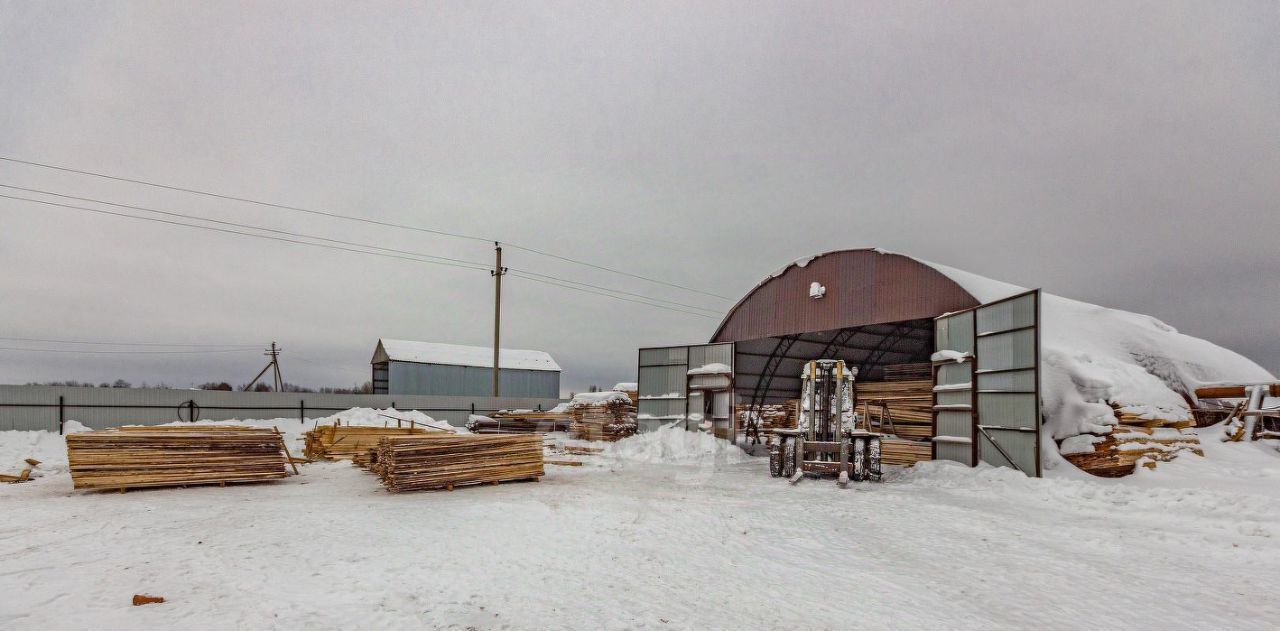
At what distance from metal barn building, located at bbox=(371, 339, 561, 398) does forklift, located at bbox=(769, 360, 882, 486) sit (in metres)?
31.5

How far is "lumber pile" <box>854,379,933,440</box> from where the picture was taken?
1686 centimetres

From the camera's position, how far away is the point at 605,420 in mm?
24938

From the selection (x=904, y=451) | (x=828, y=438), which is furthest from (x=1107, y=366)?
(x=828, y=438)

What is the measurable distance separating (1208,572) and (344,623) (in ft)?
30.6

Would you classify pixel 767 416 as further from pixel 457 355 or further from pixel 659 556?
pixel 457 355

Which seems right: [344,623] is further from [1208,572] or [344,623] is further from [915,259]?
[915,259]

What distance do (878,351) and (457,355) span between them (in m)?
30.5

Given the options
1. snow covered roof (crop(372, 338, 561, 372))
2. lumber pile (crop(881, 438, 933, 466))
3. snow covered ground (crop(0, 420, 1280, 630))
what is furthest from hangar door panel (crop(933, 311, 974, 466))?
snow covered roof (crop(372, 338, 561, 372))

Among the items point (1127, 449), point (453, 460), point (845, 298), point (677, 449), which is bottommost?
point (677, 449)

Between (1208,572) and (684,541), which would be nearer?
(1208,572)

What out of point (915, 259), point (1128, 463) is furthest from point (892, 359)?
point (1128, 463)

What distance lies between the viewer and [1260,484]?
1110cm

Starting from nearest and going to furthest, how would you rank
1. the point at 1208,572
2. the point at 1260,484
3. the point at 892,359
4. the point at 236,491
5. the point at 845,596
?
the point at 845,596 < the point at 1208,572 < the point at 1260,484 < the point at 236,491 < the point at 892,359

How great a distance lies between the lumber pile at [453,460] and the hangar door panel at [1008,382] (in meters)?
10.6
